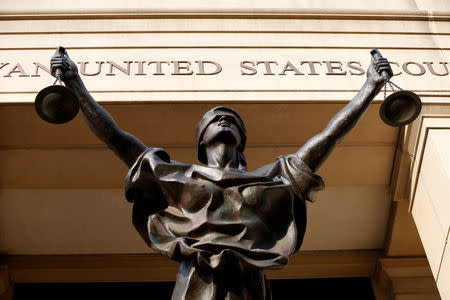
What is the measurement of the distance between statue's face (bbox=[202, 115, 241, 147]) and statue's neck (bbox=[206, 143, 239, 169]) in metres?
0.04

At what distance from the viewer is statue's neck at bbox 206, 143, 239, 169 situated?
14.1 feet

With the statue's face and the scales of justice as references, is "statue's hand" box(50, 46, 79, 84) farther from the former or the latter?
the statue's face

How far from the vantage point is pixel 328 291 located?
9.62m

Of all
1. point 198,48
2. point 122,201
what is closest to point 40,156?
point 122,201

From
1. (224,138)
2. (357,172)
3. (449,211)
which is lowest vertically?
(224,138)

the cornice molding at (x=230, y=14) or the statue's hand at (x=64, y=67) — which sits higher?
the cornice molding at (x=230, y=14)

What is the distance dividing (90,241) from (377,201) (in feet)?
13.3

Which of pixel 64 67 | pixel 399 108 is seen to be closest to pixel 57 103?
pixel 64 67

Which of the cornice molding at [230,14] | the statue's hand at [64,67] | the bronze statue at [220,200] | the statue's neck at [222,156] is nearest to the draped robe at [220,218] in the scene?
the bronze statue at [220,200]

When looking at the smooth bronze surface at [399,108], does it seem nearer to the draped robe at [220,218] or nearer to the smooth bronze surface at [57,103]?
the draped robe at [220,218]

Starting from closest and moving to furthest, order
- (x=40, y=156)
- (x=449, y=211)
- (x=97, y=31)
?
(x=449, y=211) < (x=40, y=156) < (x=97, y=31)

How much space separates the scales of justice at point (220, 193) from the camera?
3604 millimetres

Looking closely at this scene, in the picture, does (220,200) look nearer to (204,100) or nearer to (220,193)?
(220,193)

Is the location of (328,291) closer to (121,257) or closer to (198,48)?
(121,257)
